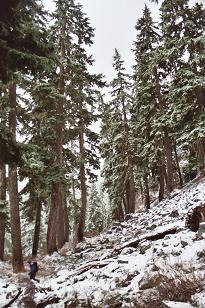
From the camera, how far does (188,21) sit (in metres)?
22.1

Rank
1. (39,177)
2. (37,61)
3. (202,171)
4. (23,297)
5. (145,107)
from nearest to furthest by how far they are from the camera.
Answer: (37,61) → (23,297) → (39,177) → (202,171) → (145,107)

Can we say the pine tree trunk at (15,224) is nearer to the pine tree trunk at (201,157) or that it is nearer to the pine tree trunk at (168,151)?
the pine tree trunk at (201,157)

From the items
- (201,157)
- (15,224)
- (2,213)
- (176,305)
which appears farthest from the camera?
(201,157)

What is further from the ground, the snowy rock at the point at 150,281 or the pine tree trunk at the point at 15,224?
the pine tree trunk at the point at 15,224

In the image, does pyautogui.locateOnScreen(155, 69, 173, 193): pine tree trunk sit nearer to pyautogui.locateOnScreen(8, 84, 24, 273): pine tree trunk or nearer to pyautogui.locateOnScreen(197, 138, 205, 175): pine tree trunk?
pyautogui.locateOnScreen(197, 138, 205, 175): pine tree trunk

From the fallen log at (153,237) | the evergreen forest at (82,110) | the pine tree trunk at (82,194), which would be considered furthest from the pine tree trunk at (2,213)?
the fallen log at (153,237)

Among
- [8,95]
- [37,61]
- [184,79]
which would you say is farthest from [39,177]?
[184,79]

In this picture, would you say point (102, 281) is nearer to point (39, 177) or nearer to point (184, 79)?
point (39, 177)

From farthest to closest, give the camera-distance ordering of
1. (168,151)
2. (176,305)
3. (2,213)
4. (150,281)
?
(168,151) < (2,213) < (150,281) < (176,305)

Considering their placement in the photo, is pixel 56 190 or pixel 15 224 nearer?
pixel 15 224

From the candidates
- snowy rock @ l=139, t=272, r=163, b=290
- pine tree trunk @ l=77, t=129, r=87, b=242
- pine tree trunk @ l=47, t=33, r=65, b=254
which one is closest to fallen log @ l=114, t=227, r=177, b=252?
snowy rock @ l=139, t=272, r=163, b=290

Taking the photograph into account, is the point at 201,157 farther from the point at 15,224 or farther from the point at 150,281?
the point at 150,281

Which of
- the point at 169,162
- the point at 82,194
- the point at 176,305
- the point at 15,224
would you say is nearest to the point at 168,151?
the point at 169,162

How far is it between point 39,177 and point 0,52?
680 centimetres
